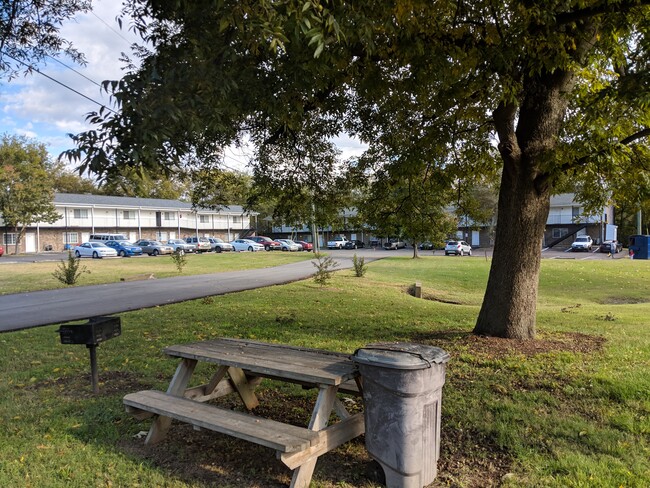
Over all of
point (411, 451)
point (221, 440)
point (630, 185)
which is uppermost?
point (630, 185)

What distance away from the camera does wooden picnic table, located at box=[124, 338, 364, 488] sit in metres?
3.12

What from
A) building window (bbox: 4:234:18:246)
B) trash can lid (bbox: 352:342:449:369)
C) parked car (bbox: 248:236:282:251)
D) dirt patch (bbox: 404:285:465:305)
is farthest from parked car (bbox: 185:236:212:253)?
trash can lid (bbox: 352:342:449:369)

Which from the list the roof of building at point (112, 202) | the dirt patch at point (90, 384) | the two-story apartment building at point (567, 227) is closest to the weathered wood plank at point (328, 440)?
the dirt patch at point (90, 384)

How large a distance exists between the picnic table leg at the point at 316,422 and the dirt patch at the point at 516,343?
11.7 feet

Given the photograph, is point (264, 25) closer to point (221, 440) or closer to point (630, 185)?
point (221, 440)

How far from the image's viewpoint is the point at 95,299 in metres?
14.2

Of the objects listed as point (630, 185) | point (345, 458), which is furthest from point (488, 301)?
point (345, 458)

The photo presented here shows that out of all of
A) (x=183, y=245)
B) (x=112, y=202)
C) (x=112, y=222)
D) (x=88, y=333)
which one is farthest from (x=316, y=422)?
(x=112, y=222)

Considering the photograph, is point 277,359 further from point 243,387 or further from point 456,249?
point 456,249

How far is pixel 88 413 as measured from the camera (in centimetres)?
465

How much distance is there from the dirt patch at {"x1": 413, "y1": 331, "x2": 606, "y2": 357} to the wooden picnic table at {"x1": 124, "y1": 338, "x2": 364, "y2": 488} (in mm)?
3107

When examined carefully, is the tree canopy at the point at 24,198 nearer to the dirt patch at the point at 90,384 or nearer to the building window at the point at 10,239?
the building window at the point at 10,239

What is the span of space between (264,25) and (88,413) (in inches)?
153

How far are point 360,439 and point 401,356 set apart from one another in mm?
1380
